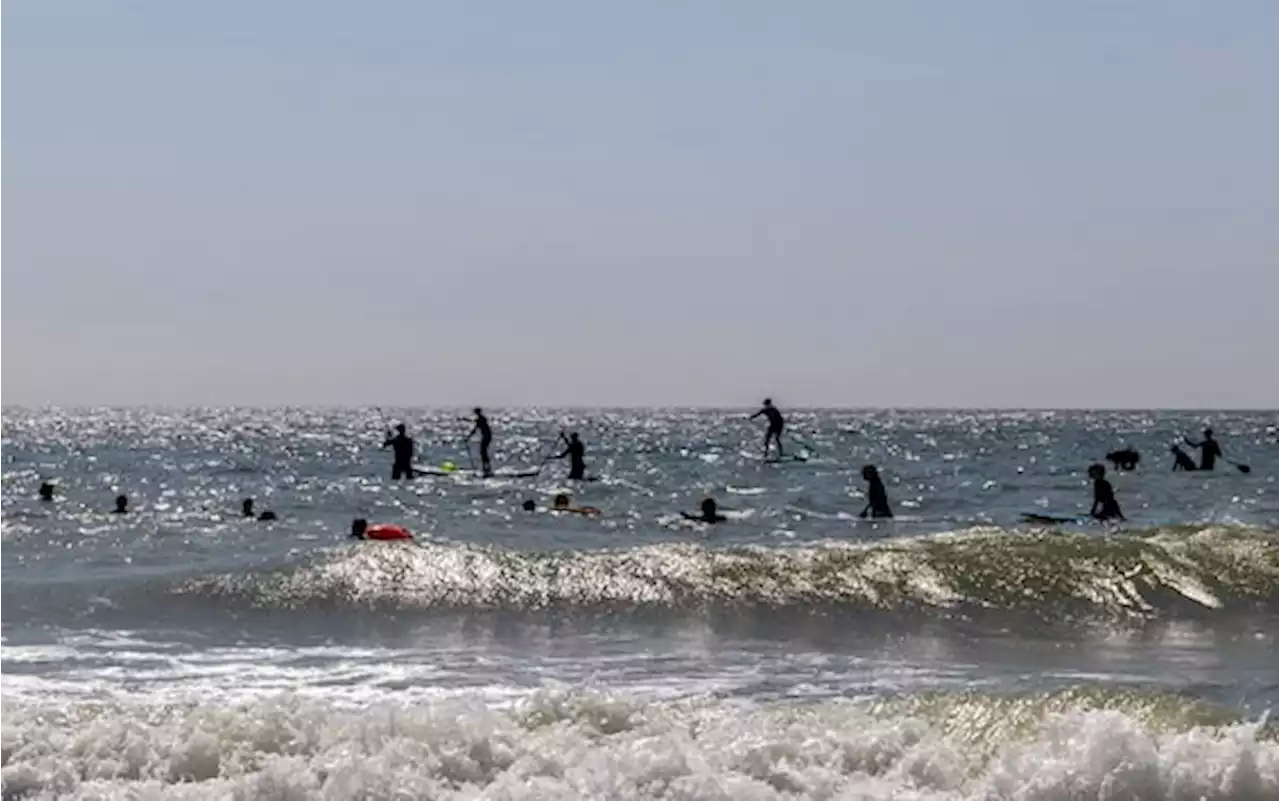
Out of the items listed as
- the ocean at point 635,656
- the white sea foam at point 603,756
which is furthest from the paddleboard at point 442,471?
the white sea foam at point 603,756

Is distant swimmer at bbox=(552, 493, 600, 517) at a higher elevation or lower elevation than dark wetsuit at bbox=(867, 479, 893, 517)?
lower

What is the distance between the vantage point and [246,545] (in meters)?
25.0

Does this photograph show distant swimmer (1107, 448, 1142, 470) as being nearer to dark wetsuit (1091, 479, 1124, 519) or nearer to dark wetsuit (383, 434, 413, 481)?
dark wetsuit (383, 434, 413, 481)

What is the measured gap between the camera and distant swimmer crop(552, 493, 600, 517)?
101 ft

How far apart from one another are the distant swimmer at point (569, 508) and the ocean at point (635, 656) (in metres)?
0.44

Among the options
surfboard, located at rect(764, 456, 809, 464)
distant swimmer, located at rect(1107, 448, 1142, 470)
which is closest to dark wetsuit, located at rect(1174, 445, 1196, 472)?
distant swimmer, located at rect(1107, 448, 1142, 470)

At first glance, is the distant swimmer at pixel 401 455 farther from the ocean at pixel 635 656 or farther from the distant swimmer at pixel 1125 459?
the distant swimmer at pixel 1125 459

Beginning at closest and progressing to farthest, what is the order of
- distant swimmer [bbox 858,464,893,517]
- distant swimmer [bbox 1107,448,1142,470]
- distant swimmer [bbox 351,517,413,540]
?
distant swimmer [bbox 351,517,413,540] < distant swimmer [bbox 858,464,893,517] < distant swimmer [bbox 1107,448,1142,470]

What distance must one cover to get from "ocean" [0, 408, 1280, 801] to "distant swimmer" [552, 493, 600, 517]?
441 millimetres

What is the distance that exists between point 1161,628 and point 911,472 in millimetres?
36423

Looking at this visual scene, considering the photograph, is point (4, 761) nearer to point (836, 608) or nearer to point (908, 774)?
point (908, 774)

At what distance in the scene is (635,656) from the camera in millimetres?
14531

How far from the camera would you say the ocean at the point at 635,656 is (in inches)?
378

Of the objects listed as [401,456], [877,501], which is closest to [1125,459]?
[877,501]
